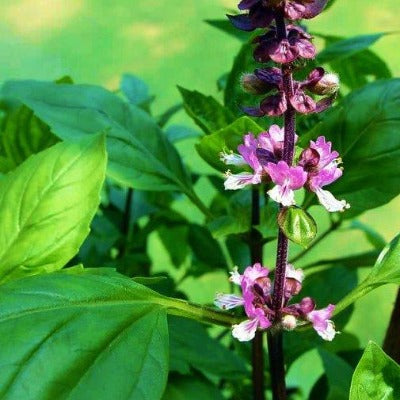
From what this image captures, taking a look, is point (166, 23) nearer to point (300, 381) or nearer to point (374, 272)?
point (300, 381)

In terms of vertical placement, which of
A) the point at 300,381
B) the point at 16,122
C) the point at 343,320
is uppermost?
the point at 16,122

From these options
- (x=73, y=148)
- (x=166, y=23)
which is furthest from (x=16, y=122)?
(x=166, y=23)

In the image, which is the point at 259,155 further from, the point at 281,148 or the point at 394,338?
the point at 394,338

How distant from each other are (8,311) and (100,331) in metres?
0.04

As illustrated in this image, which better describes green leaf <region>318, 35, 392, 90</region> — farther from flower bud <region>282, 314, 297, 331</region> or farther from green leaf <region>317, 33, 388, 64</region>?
flower bud <region>282, 314, 297, 331</region>

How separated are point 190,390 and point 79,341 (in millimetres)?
170

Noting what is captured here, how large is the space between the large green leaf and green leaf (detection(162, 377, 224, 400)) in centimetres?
13

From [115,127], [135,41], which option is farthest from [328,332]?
[135,41]

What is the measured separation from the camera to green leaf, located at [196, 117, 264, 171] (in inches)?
19.6

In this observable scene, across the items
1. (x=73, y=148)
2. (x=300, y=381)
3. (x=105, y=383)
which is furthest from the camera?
(x=300, y=381)

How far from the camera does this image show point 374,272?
18.4 inches

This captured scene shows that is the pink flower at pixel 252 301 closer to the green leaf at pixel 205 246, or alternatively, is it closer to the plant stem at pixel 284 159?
the plant stem at pixel 284 159

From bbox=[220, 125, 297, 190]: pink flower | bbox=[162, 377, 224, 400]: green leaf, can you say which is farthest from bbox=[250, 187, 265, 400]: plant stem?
bbox=[220, 125, 297, 190]: pink flower

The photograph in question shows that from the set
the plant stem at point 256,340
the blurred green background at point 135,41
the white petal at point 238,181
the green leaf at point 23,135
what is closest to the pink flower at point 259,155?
the white petal at point 238,181
